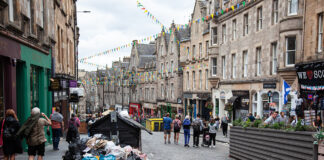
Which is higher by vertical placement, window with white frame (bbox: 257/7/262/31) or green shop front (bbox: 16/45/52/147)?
window with white frame (bbox: 257/7/262/31)

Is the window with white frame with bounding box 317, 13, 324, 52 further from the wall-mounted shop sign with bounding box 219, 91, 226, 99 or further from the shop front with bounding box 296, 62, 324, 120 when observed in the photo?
the wall-mounted shop sign with bounding box 219, 91, 226, 99

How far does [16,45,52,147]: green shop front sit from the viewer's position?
12.3 metres

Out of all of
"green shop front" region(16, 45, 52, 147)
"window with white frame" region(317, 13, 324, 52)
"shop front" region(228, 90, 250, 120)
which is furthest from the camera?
"shop front" region(228, 90, 250, 120)

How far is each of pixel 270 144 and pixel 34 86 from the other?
9.74m

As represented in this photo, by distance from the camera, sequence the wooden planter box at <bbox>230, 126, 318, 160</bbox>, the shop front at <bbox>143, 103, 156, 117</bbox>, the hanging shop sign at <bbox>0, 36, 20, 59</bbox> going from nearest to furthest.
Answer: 1. the wooden planter box at <bbox>230, 126, 318, 160</bbox>
2. the hanging shop sign at <bbox>0, 36, 20, 59</bbox>
3. the shop front at <bbox>143, 103, 156, 117</bbox>

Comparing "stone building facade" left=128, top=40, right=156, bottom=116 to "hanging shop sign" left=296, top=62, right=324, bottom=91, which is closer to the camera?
"hanging shop sign" left=296, top=62, right=324, bottom=91

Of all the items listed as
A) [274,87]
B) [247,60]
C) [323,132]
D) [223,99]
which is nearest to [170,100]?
[223,99]

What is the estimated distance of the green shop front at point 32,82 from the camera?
12258 mm

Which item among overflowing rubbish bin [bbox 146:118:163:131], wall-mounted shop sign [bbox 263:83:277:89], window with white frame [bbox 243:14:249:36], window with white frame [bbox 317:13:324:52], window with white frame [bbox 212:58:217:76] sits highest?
window with white frame [bbox 243:14:249:36]

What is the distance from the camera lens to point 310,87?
18.9 m

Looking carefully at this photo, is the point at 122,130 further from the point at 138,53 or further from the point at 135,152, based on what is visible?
the point at 138,53

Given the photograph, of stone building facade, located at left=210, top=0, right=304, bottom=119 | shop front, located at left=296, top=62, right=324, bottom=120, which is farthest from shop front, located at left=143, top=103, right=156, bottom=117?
shop front, located at left=296, top=62, right=324, bottom=120

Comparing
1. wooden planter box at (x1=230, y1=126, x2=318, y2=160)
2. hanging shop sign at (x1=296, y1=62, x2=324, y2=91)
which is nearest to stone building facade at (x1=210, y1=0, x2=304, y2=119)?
hanging shop sign at (x1=296, y1=62, x2=324, y2=91)

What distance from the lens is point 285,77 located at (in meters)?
20.9
